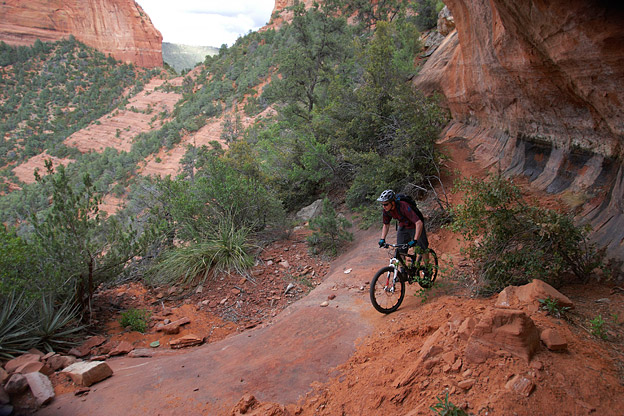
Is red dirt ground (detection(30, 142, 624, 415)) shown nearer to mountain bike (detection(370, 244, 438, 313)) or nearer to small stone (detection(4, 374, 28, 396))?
mountain bike (detection(370, 244, 438, 313))

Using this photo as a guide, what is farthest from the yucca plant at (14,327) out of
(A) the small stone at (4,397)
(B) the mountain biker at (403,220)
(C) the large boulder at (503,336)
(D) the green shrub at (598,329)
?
(D) the green shrub at (598,329)

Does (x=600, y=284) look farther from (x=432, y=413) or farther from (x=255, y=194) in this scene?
(x=255, y=194)

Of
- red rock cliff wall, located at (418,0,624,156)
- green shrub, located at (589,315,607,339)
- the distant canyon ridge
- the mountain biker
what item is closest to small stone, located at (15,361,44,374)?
the mountain biker

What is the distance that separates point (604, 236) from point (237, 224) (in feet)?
23.9

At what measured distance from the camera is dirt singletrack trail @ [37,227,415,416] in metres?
3.38

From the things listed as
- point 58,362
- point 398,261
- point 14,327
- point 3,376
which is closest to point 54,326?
point 14,327

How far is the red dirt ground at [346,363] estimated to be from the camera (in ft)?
7.95

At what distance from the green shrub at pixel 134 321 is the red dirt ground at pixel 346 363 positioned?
0.15 m

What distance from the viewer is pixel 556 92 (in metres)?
5.59

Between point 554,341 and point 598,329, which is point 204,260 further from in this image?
point 598,329

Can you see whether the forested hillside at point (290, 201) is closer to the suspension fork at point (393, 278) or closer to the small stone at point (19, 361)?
the small stone at point (19, 361)

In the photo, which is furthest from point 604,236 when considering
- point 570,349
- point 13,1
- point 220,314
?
point 13,1

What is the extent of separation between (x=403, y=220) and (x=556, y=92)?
3.45 metres

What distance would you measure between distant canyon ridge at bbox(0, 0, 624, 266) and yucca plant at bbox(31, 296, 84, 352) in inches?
287
